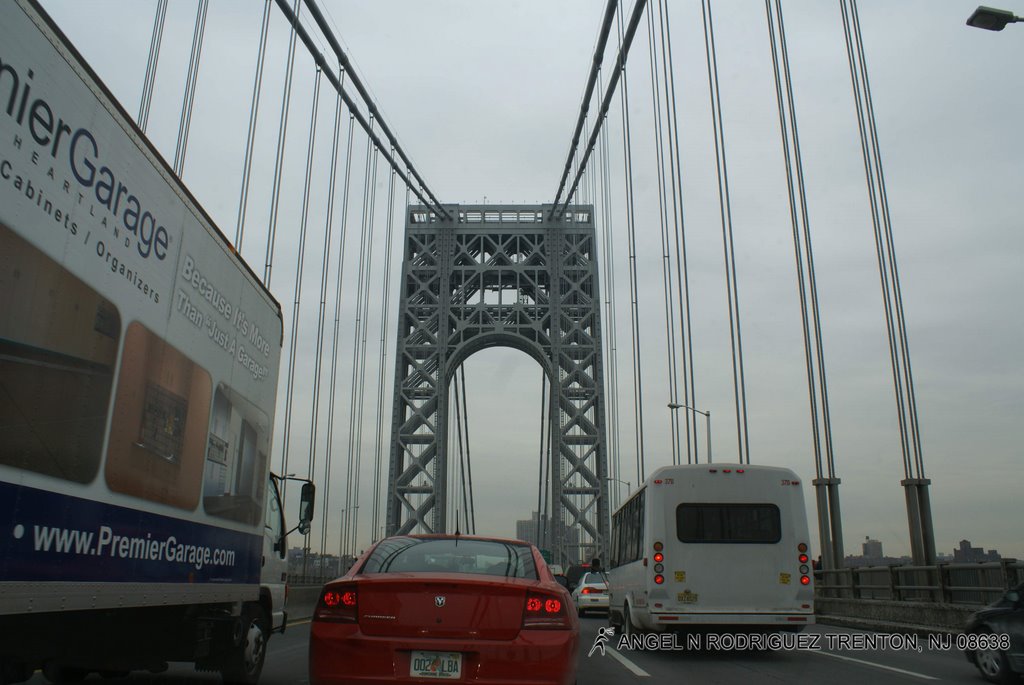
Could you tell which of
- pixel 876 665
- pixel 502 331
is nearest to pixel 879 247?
pixel 876 665

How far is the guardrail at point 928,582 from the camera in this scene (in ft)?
40.6

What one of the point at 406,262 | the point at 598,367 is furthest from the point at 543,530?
the point at 406,262

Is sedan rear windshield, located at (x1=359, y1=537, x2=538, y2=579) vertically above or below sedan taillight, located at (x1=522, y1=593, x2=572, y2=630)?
above

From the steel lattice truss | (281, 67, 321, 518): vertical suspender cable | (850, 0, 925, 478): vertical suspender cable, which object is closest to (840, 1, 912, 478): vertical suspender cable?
(850, 0, 925, 478): vertical suspender cable

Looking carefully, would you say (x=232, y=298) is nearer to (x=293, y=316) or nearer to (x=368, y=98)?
(x=293, y=316)

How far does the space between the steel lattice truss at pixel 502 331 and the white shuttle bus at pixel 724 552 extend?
124 ft

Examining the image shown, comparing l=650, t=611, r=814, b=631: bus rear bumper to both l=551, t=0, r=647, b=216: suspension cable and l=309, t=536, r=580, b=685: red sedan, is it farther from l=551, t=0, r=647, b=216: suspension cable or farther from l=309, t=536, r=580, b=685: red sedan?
l=551, t=0, r=647, b=216: suspension cable

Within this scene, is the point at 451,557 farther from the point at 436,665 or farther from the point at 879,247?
the point at 879,247

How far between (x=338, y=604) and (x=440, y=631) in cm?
67

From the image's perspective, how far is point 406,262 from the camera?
180 ft

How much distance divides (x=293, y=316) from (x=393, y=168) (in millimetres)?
26835

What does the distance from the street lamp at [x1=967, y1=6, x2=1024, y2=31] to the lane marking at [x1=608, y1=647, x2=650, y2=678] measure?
8548 millimetres

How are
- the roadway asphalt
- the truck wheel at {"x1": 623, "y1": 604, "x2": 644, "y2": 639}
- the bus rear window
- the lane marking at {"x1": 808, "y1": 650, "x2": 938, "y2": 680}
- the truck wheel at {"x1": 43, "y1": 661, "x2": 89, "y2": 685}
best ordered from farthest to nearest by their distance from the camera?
the truck wheel at {"x1": 623, "y1": 604, "x2": 644, "y2": 639} → the bus rear window → the lane marking at {"x1": 808, "y1": 650, "x2": 938, "y2": 680} → the roadway asphalt → the truck wheel at {"x1": 43, "y1": 661, "x2": 89, "y2": 685}

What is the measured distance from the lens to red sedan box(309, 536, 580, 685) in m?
5.00
